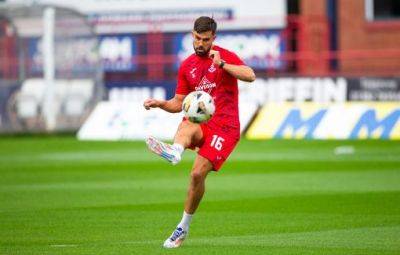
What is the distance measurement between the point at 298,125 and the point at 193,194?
17417mm

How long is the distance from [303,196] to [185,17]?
23.0m

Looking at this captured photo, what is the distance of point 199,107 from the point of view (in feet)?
37.3

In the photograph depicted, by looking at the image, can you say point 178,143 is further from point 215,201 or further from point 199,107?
point 215,201

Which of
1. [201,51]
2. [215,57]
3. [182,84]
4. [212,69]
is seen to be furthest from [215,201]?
[215,57]

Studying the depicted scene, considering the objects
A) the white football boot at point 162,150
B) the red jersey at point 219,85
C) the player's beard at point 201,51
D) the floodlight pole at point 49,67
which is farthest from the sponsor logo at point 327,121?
the white football boot at point 162,150

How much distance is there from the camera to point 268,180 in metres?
19.3

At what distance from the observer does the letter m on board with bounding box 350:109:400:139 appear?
91.2ft

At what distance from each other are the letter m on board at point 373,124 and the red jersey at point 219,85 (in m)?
16.2

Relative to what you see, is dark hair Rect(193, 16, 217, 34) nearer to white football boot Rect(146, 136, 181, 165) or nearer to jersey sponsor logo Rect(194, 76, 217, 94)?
jersey sponsor logo Rect(194, 76, 217, 94)

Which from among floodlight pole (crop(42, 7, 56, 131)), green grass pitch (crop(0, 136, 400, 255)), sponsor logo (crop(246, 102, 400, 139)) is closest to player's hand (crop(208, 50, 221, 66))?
green grass pitch (crop(0, 136, 400, 255))

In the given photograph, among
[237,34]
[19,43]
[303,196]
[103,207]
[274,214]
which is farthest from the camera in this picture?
[237,34]

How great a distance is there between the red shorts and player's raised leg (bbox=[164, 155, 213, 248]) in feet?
0.23

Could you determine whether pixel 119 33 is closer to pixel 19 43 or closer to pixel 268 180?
pixel 19 43

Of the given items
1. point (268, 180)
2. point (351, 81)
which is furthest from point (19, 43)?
point (268, 180)
